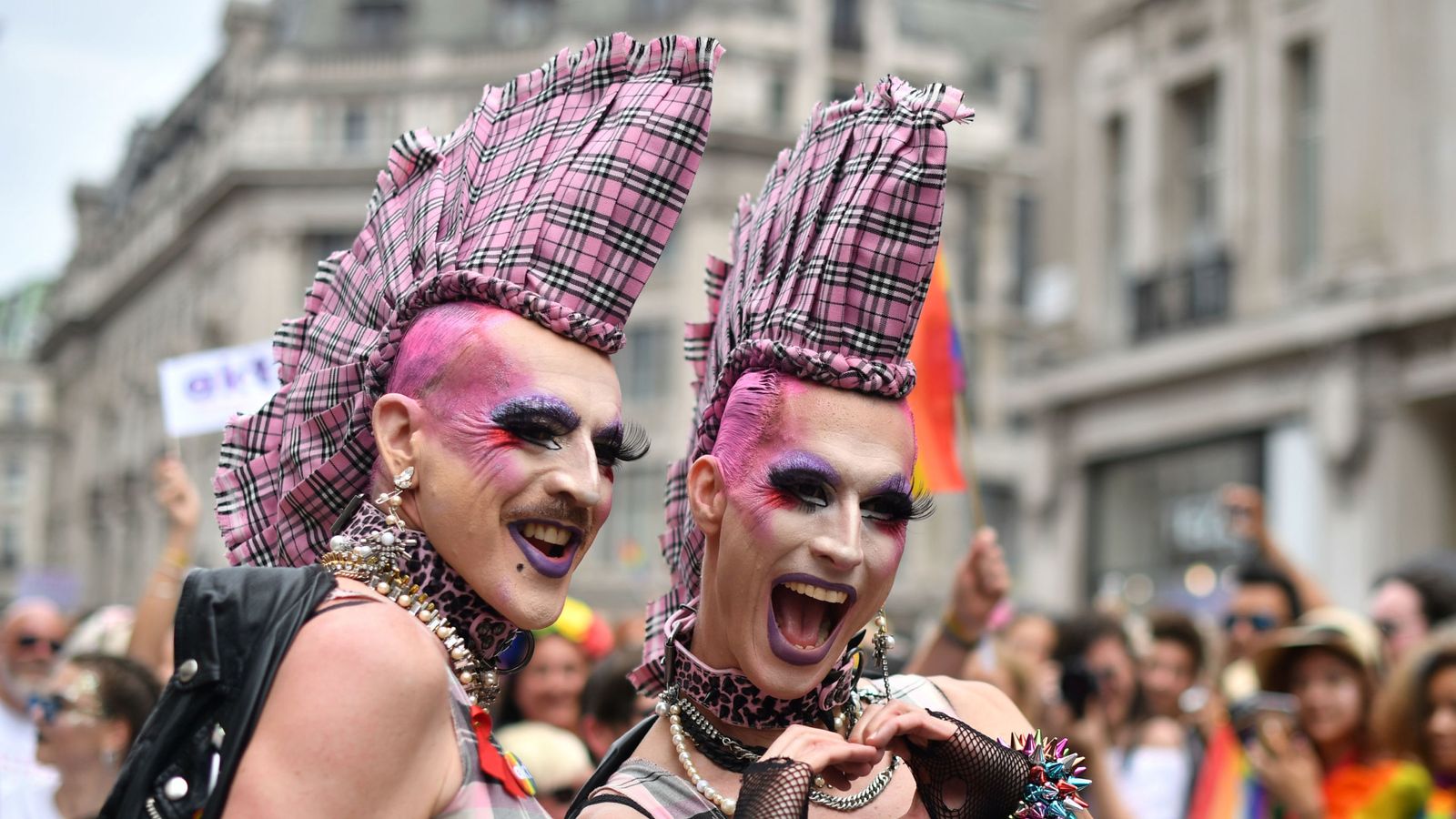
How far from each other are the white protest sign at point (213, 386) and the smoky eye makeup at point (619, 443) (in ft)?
12.0

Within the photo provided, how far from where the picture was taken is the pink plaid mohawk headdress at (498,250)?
3.17 m

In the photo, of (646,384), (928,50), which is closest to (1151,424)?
(646,384)

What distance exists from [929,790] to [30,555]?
83.6 m

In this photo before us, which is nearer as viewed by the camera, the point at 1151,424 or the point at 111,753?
the point at 111,753

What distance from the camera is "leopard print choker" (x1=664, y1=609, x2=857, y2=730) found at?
3234 millimetres

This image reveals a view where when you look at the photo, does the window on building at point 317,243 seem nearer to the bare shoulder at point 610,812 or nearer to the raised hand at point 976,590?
the raised hand at point 976,590

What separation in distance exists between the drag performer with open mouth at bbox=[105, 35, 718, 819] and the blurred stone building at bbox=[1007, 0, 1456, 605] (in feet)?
45.2

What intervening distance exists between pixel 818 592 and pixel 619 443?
416 millimetres

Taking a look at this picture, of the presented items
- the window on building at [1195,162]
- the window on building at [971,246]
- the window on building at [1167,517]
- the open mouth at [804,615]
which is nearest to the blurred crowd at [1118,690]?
the open mouth at [804,615]

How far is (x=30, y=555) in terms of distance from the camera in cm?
A: 8088

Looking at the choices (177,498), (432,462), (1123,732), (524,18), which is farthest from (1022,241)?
(432,462)

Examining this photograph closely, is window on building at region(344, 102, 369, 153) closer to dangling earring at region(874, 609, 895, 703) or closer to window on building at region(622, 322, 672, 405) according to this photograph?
window on building at region(622, 322, 672, 405)

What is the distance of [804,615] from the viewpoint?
3225mm

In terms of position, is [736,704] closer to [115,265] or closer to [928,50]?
[928,50]
